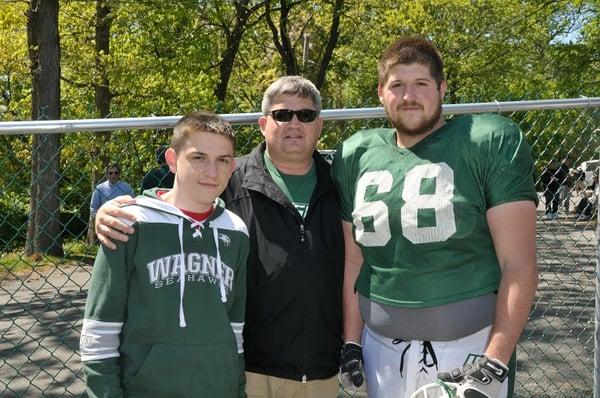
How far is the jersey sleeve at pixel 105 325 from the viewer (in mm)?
2359

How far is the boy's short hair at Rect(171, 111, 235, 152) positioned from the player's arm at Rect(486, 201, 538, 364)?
3.53 feet

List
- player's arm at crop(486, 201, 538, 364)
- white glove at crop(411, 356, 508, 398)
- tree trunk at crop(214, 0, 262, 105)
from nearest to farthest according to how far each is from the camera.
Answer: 1. white glove at crop(411, 356, 508, 398)
2. player's arm at crop(486, 201, 538, 364)
3. tree trunk at crop(214, 0, 262, 105)

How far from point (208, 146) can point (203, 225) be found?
12.0 inches

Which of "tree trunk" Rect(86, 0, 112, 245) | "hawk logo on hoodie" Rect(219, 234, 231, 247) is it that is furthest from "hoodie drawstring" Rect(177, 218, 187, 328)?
"tree trunk" Rect(86, 0, 112, 245)

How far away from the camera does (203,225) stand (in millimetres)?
2594

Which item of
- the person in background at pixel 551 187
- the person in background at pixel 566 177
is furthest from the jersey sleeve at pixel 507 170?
the person in background at pixel 566 177

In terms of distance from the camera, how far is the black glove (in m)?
2.76

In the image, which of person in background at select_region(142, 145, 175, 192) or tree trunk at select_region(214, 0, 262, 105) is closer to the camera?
person in background at select_region(142, 145, 175, 192)

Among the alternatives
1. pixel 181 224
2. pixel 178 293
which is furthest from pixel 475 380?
pixel 181 224

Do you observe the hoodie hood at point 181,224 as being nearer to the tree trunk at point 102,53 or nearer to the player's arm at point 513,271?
the player's arm at point 513,271

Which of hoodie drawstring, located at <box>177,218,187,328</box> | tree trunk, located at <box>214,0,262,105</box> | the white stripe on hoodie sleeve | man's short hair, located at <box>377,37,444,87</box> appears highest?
tree trunk, located at <box>214,0,262,105</box>

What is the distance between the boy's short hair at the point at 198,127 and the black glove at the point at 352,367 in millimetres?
999

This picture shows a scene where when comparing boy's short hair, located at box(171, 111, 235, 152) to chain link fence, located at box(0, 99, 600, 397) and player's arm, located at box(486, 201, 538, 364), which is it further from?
player's arm, located at box(486, 201, 538, 364)

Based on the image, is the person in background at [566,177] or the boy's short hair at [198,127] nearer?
the boy's short hair at [198,127]
